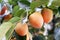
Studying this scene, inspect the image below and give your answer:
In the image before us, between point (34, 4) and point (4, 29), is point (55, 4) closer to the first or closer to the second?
point (34, 4)

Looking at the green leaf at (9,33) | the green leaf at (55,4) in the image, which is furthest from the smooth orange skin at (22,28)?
the green leaf at (55,4)

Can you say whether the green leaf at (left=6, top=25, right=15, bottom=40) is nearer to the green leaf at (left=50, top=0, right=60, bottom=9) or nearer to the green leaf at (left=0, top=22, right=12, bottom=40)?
the green leaf at (left=0, top=22, right=12, bottom=40)

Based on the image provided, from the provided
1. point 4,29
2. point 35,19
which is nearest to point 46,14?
point 35,19

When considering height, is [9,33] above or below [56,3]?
below

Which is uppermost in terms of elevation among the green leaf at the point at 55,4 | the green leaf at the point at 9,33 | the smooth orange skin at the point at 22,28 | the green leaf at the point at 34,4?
the green leaf at the point at 55,4

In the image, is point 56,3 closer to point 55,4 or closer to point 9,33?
point 55,4

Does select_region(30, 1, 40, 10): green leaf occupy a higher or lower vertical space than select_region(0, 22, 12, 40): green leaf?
higher

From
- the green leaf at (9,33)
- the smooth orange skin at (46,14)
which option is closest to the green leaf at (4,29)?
the green leaf at (9,33)

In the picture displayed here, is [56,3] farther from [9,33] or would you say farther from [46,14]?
[9,33]

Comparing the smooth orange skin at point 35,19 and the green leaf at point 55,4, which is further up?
the green leaf at point 55,4

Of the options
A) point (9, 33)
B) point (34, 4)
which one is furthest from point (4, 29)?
point (34, 4)

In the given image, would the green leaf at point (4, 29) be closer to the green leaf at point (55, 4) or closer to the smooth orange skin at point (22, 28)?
the smooth orange skin at point (22, 28)

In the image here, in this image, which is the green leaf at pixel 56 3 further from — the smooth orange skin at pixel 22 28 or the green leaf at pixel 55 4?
the smooth orange skin at pixel 22 28

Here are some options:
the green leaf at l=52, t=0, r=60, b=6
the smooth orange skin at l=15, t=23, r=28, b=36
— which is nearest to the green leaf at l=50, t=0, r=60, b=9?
the green leaf at l=52, t=0, r=60, b=6
